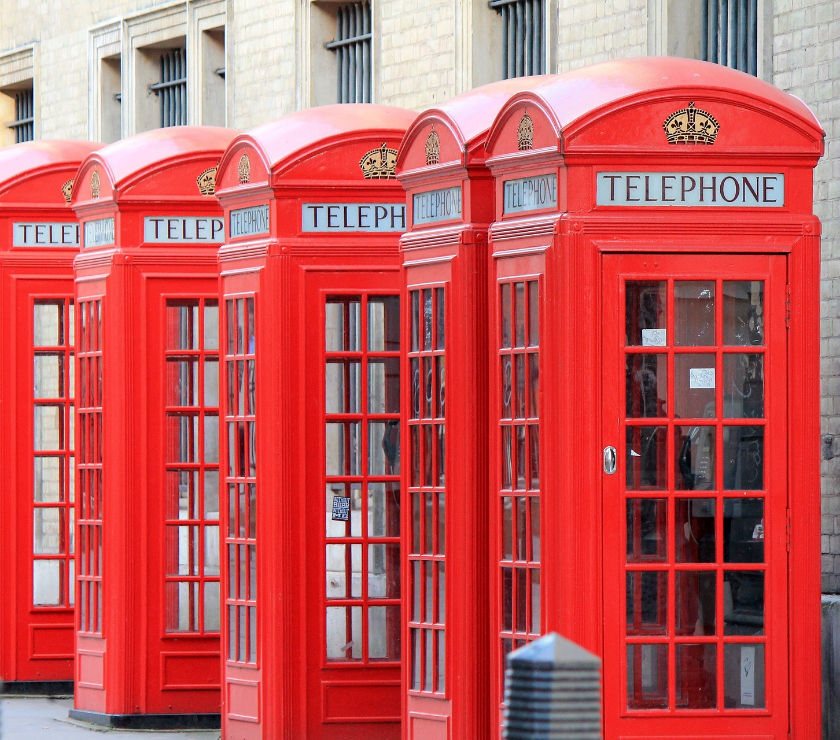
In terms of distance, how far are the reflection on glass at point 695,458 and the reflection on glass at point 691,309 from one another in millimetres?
325

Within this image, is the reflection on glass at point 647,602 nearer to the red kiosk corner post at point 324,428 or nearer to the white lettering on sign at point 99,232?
the red kiosk corner post at point 324,428

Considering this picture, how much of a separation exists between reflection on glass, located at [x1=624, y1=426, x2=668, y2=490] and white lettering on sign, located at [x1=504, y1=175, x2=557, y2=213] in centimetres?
91

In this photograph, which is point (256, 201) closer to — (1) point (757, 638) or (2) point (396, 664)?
(2) point (396, 664)

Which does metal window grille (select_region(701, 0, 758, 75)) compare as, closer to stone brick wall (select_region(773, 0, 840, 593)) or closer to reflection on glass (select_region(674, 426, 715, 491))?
stone brick wall (select_region(773, 0, 840, 593))

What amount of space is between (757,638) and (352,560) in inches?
98.6

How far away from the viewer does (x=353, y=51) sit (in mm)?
15016

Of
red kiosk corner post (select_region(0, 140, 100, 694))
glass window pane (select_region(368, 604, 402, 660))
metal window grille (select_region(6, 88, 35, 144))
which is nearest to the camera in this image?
glass window pane (select_region(368, 604, 402, 660))

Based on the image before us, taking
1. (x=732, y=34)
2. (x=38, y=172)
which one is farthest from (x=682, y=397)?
(x=38, y=172)

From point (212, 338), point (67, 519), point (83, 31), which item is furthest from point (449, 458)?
point (83, 31)

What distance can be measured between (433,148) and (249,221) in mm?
1521

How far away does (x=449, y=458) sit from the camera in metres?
7.79

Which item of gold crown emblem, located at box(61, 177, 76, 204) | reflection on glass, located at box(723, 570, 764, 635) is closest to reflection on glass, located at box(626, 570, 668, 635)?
reflection on glass, located at box(723, 570, 764, 635)

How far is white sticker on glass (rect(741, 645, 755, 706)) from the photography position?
7.14m

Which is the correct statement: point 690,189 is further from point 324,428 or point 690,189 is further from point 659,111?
point 324,428
